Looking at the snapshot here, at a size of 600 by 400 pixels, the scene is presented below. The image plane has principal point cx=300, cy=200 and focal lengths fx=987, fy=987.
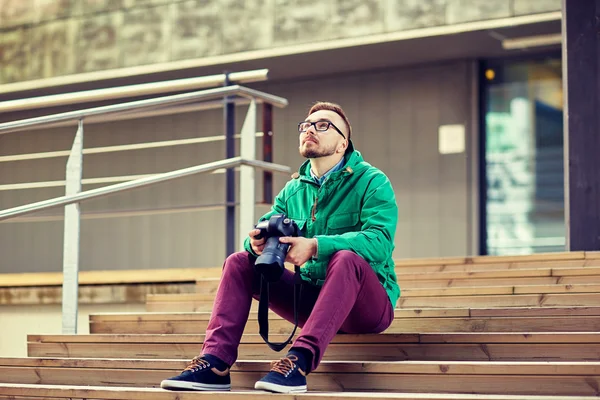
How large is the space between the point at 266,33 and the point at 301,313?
5.43 m

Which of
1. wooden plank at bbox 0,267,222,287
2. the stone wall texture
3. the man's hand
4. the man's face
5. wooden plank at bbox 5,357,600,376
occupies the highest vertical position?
the stone wall texture

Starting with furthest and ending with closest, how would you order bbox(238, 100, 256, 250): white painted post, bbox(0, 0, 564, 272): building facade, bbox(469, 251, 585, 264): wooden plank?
1. bbox(0, 0, 564, 272): building facade
2. bbox(238, 100, 256, 250): white painted post
3. bbox(469, 251, 585, 264): wooden plank

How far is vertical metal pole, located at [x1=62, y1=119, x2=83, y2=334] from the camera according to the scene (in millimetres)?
4828

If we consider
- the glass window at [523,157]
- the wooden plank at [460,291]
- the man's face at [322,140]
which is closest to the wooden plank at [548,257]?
the wooden plank at [460,291]

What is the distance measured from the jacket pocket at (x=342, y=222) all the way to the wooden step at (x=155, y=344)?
1.37 ft

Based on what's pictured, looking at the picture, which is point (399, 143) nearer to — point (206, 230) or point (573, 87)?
point (206, 230)

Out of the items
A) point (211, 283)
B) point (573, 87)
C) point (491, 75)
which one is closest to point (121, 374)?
point (211, 283)

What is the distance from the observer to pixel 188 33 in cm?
920

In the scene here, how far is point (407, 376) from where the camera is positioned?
11.4 ft

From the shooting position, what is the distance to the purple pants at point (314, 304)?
3400mm

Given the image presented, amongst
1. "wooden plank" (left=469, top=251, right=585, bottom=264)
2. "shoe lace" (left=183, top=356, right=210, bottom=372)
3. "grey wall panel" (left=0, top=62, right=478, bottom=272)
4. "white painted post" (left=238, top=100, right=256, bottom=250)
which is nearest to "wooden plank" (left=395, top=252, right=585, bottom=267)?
"wooden plank" (left=469, top=251, right=585, bottom=264)

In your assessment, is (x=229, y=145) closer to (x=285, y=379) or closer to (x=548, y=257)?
(x=548, y=257)

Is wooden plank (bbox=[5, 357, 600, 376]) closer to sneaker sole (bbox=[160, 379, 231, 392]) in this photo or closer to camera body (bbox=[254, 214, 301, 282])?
sneaker sole (bbox=[160, 379, 231, 392])

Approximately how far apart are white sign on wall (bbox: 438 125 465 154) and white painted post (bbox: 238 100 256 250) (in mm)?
4128
